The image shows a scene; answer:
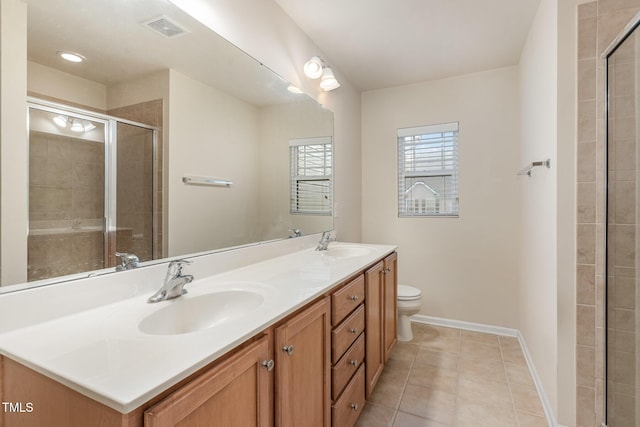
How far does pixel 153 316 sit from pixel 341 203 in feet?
6.45

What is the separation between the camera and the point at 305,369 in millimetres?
1070

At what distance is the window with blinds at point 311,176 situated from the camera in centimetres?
210

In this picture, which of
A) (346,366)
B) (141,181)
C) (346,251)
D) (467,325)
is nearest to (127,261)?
(141,181)

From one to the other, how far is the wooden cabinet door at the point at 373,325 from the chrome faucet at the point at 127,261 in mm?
1103

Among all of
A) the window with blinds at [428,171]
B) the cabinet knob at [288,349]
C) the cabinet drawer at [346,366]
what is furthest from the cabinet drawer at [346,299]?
the window with blinds at [428,171]

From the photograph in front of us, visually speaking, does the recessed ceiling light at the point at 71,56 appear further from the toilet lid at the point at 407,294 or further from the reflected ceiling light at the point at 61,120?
the toilet lid at the point at 407,294

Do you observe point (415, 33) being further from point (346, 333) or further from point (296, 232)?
point (346, 333)

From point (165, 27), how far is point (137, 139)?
49 centimetres

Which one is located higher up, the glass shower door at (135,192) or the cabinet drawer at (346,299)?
the glass shower door at (135,192)

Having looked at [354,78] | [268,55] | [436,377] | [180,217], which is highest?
[354,78]

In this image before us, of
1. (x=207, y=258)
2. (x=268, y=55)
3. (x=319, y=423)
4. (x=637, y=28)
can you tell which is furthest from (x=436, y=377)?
(x=268, y=55)

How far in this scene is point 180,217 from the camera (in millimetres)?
1267

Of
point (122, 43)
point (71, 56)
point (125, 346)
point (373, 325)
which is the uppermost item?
point (122, 43)

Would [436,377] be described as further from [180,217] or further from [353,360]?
[180,217]
